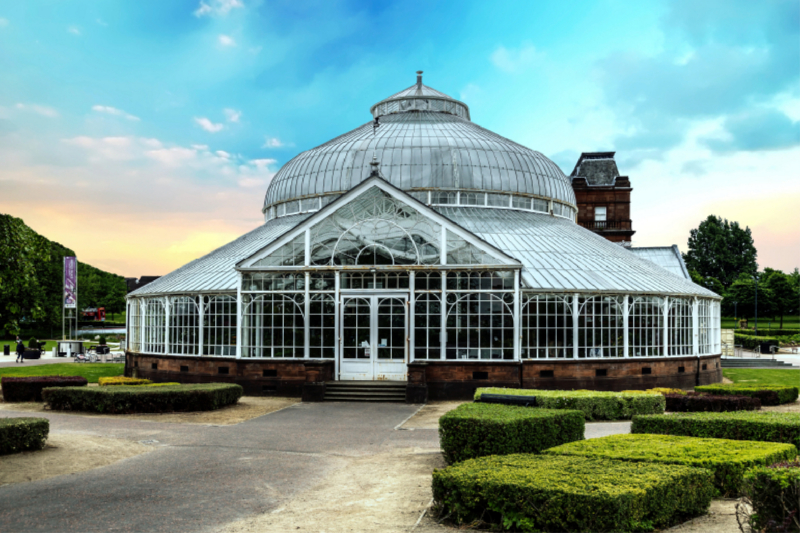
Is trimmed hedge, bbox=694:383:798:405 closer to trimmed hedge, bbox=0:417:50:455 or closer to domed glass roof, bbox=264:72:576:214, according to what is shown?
domed glass roof, bbox=264:72:576:214

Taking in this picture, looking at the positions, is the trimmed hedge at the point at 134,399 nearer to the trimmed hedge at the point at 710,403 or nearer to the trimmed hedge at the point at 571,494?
the trimmed hedge at the point at 571,494

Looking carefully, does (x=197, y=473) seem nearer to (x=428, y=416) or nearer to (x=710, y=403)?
(x=428, y=416)

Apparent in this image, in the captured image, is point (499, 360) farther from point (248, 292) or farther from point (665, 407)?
point (248, 292)

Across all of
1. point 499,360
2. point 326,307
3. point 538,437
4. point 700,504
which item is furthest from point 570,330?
point 700,504

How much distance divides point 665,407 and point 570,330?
5176mm

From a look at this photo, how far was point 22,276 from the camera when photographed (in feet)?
39.3

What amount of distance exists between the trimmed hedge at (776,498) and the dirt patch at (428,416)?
1006 cm

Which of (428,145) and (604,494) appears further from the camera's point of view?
(428,145)

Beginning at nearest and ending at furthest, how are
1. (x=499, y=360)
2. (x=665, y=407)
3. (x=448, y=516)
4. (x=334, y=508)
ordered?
(x=448, y=516) → (x=334, y=508) → (x=665, y=407) → (x=499, y=360)

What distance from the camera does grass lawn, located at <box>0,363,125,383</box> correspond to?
111 feet

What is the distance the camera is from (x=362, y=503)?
9750 millimetres

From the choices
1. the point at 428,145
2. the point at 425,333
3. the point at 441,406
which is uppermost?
the point at 428,145

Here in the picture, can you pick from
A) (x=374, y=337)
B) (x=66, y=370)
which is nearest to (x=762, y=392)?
(x=374, y=337)

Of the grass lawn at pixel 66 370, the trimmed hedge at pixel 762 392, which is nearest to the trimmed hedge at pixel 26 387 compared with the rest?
the grass lawn at pixel 66 370
